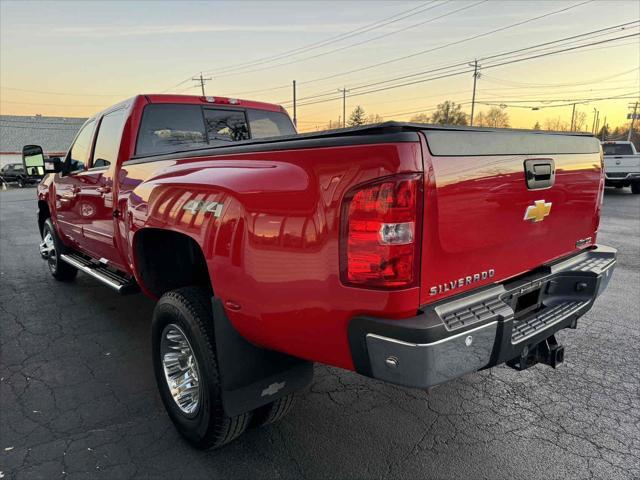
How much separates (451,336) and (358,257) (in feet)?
1.49

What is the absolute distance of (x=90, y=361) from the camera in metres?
3.66

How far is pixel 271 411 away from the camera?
2580 millimetres

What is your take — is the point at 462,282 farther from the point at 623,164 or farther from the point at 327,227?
the point at 623,164

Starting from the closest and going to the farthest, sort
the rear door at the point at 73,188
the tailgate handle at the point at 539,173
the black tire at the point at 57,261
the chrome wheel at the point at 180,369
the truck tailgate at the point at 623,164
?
the tailgate handle at the point at 539,173 → the chrome wheel at the point at 180,369 → the rear door at the point at 73,188 → the black tire at the point at 57,261 → the truck tailgate at the point at 623,164

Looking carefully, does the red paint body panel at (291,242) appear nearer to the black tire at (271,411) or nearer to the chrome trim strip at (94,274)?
the black tire at (271,411)

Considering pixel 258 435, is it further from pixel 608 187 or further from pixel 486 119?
A: pixel 486 119

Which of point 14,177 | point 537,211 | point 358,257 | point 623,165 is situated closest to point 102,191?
point 358,257

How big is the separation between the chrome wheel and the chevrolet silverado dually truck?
0.4 inches

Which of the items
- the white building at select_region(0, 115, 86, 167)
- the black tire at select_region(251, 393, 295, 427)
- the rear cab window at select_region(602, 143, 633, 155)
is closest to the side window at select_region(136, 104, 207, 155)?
the black tire at select_region(251, 393, 295, 427)

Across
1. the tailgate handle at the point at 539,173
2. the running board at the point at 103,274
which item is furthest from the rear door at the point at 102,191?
the tailgate handle at the point at 539,173

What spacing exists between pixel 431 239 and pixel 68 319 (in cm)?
424

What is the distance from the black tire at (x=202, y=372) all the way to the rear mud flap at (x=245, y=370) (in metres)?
0.07

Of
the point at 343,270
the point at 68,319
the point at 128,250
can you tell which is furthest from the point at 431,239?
the point at 68,319

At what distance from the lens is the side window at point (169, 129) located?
3.80m
